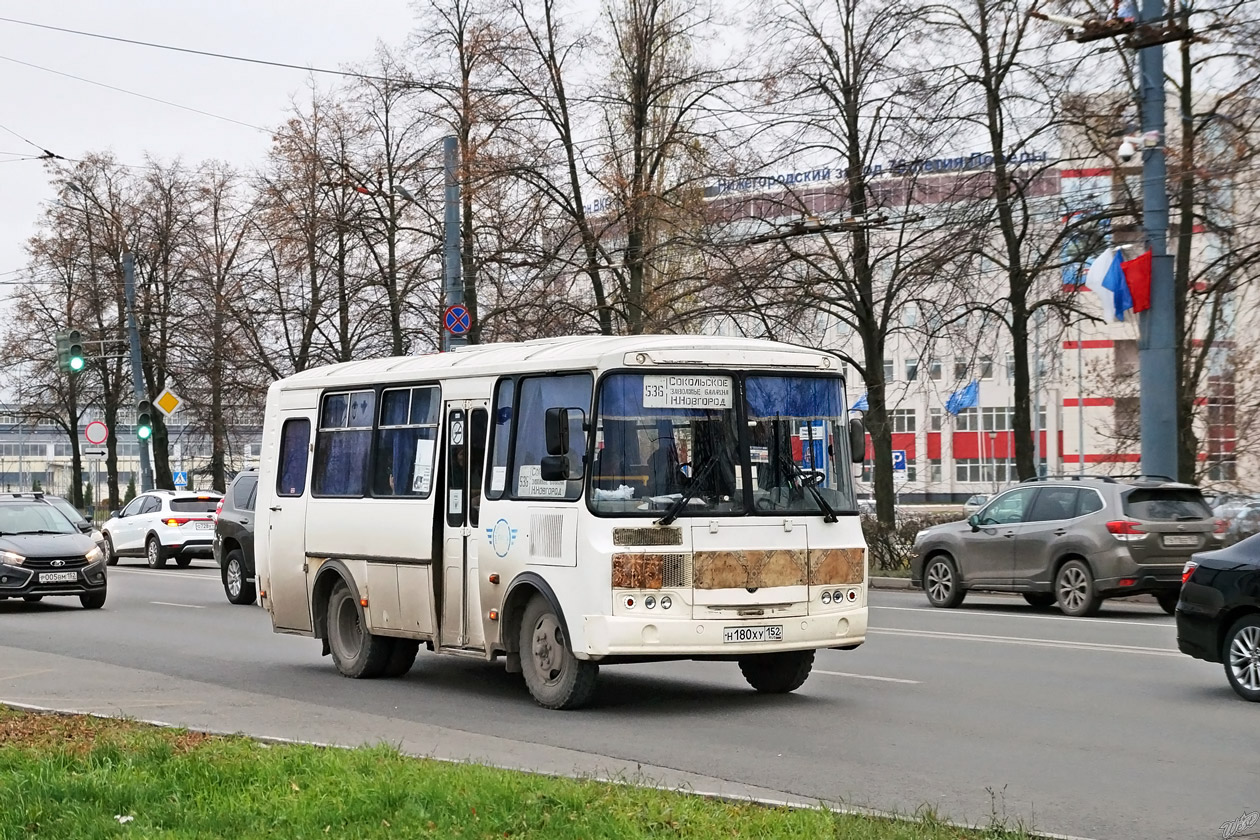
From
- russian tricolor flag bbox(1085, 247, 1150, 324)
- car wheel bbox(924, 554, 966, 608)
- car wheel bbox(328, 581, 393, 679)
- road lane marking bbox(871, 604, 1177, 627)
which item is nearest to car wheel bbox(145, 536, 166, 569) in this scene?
road lane marking bbox(871, 604, 1177, 627)

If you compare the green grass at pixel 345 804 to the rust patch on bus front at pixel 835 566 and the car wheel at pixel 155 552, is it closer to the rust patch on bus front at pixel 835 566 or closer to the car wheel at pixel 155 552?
the rust patch on bus front at pixel 835 566

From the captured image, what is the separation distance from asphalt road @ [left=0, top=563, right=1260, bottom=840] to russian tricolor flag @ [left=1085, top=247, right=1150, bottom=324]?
549 centimetres

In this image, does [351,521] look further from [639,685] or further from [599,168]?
[599,168]

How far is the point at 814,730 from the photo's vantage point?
36.5 ft

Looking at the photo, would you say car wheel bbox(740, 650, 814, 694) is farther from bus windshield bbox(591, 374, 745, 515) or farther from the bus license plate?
bus windshield bbox(591, 374, 745, 515)

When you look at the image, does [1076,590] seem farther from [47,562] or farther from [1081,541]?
[47,562]

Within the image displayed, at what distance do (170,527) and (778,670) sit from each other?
85.4 feet

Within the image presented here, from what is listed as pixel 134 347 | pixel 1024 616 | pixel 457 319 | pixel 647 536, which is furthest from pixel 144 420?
pixel 647 536

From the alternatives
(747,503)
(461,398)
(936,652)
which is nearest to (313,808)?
(747,503)

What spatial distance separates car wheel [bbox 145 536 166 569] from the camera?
36.7m

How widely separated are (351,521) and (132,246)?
161ft

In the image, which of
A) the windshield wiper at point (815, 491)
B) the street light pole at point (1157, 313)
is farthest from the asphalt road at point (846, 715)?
the street light pole at point (1157, 313)

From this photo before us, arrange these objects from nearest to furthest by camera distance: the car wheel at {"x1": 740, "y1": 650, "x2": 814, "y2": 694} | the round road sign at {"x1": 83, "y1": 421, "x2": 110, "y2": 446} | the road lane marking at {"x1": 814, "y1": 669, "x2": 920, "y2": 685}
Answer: the car wheel at {"x1": 740, "y1": 650, "x2": 814, "y2": 694} → the road lane marking at {"x1": 814, "y1": 669, "x2": 920, "y2": 685} → the round road sign at {"x1": 83, "y1": 421, "x2": 110, "y2": 446}

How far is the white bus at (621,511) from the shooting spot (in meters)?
Result: 11.8
